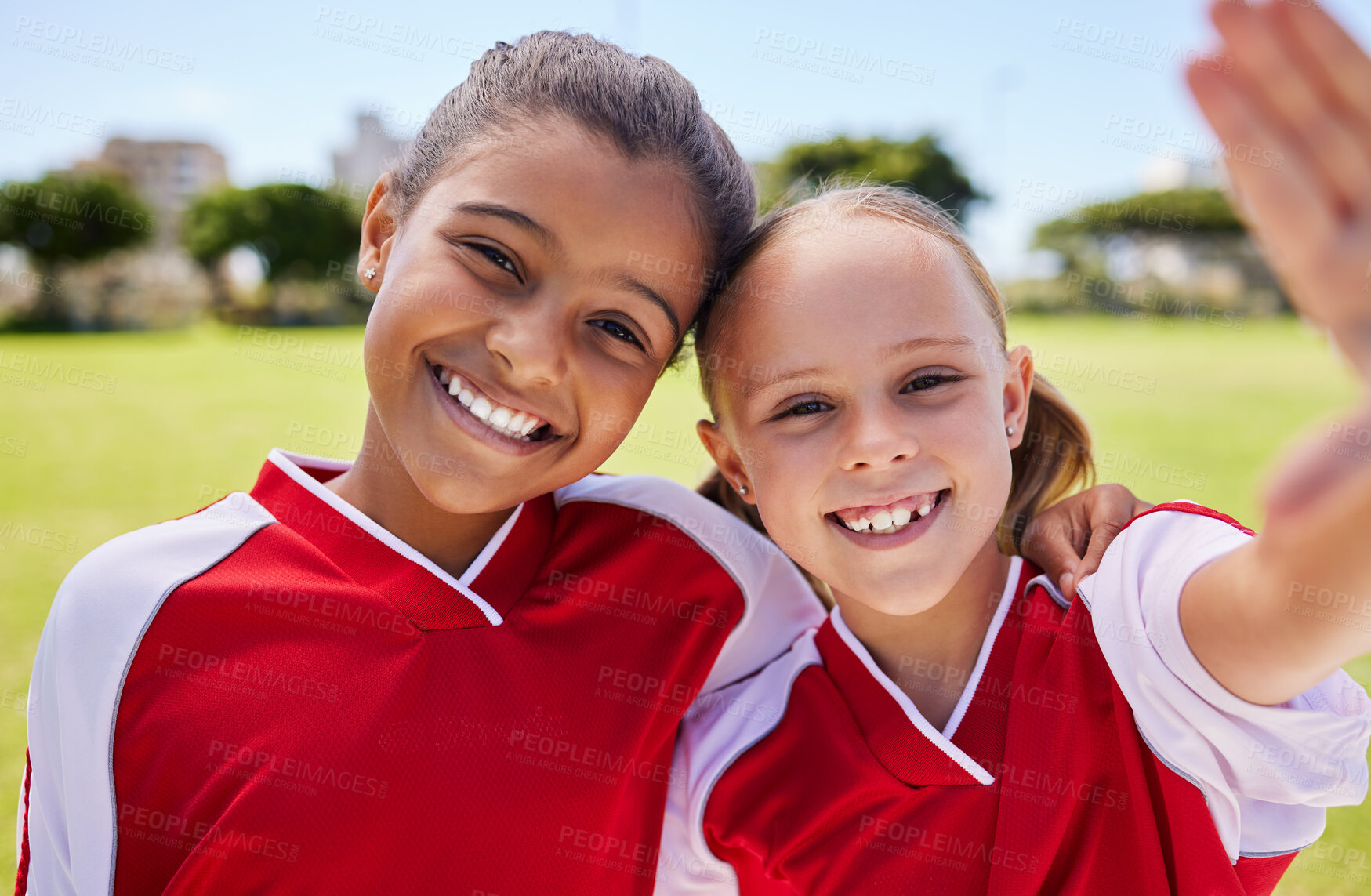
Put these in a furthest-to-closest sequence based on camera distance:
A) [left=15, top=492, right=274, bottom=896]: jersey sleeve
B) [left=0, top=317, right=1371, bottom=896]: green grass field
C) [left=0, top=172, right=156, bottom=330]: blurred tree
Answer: [left=0, top=172, right=156, bottom=330]: blurred tree → [left=0, top=317, right=1371, bottom=896]: green grass field → [left=15, top=492, right=274, bottom=896]: jersey sleeve

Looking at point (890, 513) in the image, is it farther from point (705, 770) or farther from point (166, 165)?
point (166, 165)

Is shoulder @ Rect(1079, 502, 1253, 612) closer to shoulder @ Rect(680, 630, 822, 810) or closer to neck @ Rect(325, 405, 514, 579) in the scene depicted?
shoulder @ Rect(680, 630, 822, 810)

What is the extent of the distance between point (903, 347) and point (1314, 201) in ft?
1.93

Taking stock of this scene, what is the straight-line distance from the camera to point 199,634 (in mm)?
1204

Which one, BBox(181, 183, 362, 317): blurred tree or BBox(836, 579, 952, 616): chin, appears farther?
BBox(181, 183, 362, 317): blurred tree

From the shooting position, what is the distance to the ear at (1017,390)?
1398 mm

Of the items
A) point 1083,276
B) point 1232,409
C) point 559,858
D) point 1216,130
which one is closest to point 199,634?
point 559,858

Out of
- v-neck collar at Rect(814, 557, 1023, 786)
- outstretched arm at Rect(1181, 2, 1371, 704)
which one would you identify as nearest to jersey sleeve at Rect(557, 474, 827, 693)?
v-neck collar at Rect(814, 557, 1023, 786)

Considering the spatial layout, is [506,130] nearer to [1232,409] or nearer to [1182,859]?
[1182,859]

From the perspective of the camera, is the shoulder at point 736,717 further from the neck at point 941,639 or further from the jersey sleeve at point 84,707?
Result: the jersey sleeve at point 84,707

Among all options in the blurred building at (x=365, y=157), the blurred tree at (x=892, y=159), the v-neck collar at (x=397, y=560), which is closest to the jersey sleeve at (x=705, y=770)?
the v-neck collar at (x=397, y=560)

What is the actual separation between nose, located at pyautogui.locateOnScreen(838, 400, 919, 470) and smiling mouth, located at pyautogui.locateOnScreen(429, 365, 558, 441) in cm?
43

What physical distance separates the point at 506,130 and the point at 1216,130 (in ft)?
3.04

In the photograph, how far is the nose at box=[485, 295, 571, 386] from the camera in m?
1.20
